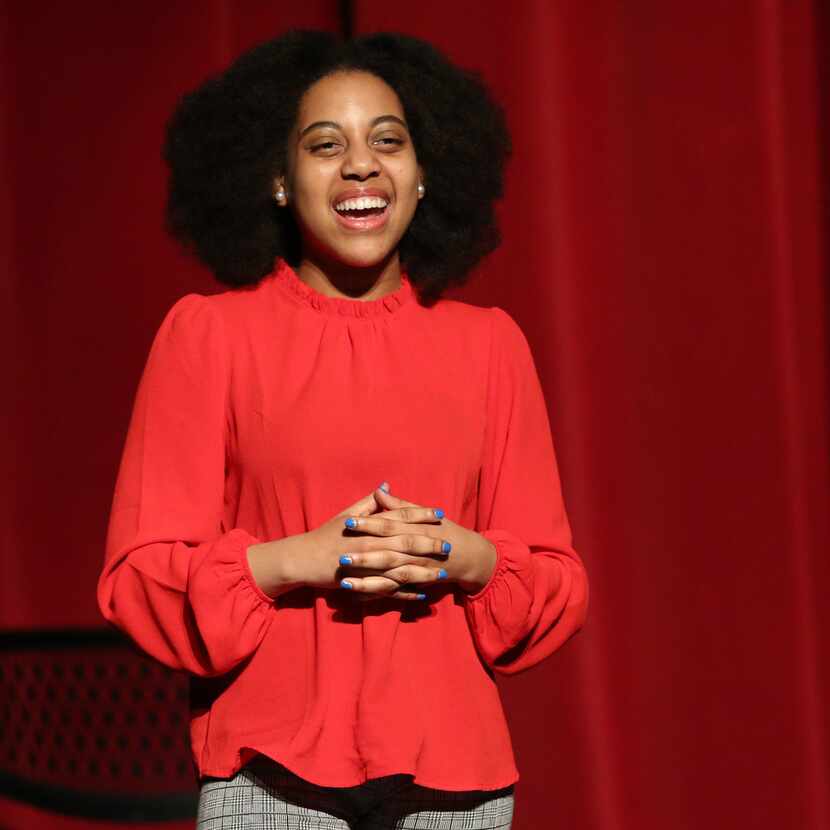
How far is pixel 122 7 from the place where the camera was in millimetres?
2664

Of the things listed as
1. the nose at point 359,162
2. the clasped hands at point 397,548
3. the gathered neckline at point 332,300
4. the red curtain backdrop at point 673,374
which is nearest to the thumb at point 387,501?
the clasped hands at point 397,548

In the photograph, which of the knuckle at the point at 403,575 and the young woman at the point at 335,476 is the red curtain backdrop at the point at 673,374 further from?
the knuckle at the point at 403,575

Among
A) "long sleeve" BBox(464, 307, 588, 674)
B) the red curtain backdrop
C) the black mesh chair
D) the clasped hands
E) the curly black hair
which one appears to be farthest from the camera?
the red curtain backdrop

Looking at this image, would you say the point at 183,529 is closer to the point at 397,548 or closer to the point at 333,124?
the point at 397,548

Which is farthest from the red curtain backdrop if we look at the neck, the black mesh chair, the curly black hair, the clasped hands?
the clasped hands

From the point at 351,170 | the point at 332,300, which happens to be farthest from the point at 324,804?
the point at 351,170

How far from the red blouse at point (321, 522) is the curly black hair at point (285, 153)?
0.09m

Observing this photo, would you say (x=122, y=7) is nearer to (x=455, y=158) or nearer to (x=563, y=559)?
(x=455, y=158)

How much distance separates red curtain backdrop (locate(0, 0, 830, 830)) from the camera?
2.38 meters

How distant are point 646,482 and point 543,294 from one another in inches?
14.4

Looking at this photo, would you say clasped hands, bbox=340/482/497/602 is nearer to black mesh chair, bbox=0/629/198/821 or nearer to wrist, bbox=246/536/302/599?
wrist, bbox=246/536/302/599

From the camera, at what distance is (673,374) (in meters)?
2.43

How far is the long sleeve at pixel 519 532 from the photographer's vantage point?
141cm

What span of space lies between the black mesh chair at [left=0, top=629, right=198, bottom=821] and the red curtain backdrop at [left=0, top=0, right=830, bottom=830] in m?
0.62
